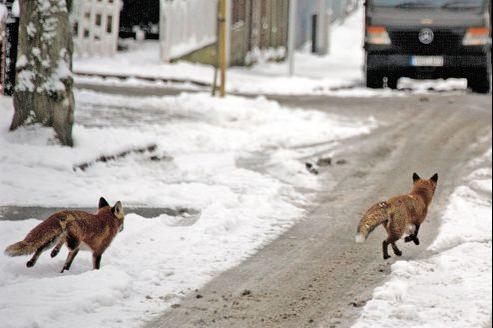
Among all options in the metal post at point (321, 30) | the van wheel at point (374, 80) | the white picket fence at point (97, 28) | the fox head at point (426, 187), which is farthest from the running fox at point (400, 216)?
the metal post at point (321, 30)

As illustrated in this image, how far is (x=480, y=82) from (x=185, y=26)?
554cm

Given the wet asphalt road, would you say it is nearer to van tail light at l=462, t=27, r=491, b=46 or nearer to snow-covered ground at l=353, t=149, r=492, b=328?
snow-covered ground at l=353, t=149, r=492, b=328

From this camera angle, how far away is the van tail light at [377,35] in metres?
19.4

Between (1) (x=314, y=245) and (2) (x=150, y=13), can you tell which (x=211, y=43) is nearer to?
(2) (x=150, y=13)

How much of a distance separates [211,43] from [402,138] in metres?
11.8

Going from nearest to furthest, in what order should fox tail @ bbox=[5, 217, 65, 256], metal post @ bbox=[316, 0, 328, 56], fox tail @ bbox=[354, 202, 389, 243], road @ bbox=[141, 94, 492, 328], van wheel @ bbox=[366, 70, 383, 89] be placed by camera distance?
fox tail @ bbox=[5, 217, 65, 256], fox tail @ bbox=[354, 202, 389, 243], road @ bbox=[141, 94, 492, 328], van wheel @ bbox=[366, 70, 383, 89], metal post @ bbox=[316, 0, 328, 56]

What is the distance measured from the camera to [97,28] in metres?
23.8

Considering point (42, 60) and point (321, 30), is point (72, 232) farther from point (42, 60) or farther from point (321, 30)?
point (321, 30)

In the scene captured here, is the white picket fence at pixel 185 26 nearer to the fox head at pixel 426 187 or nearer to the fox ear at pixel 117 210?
the fox head at pixel 426 187

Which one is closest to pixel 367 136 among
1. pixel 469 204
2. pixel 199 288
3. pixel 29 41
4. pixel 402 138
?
pixel 402 138

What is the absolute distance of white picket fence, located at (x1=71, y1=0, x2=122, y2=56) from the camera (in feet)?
76.9

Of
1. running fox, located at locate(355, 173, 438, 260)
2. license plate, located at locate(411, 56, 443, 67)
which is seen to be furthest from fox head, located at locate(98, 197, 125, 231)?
license plate, located at locate(411, 56, 443, 67)

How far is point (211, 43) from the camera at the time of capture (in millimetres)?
24844

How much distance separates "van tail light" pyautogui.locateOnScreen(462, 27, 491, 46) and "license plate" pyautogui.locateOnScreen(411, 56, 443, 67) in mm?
2040
